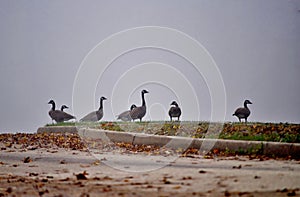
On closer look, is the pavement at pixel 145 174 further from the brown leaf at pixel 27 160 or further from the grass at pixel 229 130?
the grass at pixel 229 130

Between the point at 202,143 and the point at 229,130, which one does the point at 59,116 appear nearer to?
the point at 229,130

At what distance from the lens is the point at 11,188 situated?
7492 mm

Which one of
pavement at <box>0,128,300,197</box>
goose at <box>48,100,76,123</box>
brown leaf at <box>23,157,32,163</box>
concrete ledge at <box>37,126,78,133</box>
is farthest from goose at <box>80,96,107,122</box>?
brown leaf at <box>23,157,32,163</box>

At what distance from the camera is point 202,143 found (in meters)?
12.5

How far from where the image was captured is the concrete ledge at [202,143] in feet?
35.8

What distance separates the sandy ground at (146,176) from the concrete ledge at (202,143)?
0.62 meters

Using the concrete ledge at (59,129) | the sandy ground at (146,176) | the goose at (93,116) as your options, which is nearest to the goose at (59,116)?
the goose at (93,116)

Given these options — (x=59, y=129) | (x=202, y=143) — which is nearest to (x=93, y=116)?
(x=59, y=129)

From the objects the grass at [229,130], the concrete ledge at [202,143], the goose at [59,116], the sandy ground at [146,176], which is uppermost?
the goose at [59,116]

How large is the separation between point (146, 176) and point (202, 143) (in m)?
4.35

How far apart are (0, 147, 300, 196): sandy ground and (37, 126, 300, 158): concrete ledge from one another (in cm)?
62

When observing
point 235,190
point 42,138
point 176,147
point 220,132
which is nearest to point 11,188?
point 235,190

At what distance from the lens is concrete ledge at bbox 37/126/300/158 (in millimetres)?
10922

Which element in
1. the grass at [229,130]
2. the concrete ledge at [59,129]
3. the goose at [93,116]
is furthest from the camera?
the goose at [93,116]
